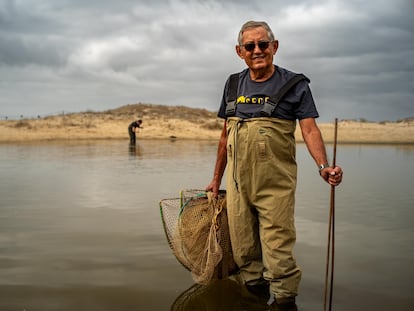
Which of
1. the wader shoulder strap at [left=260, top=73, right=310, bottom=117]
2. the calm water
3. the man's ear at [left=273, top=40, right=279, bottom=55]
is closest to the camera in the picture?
the wader shoulder strap at [left=260, top=73, right=310, bottom=117]

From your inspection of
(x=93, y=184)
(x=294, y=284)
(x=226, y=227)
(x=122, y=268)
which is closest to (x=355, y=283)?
(x=294, y=284)

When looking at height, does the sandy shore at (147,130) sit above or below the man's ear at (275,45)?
below

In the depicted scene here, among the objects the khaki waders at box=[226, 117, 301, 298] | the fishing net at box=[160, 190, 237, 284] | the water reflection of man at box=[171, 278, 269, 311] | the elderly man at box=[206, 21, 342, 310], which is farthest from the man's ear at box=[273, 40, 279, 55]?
the water reflection of man at box=[171, 278, 269, 311]

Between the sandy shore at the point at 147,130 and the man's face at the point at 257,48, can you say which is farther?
the sandy shore at the point at 147,130

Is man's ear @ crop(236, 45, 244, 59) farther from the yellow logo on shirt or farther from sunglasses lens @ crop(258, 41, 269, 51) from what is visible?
the yellow logo on shirt

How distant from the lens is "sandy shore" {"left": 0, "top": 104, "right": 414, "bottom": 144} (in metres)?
27.2

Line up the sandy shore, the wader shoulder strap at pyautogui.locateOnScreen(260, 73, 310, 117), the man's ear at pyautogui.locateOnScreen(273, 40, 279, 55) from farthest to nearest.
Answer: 1. the sandy shore
2. the man's ear at pyautogui.locateOnScreen(273, 40, 279, 55)
3. the wader shoulder strap at pyautogui.locateOnScreen(260, 73, 310, 117)

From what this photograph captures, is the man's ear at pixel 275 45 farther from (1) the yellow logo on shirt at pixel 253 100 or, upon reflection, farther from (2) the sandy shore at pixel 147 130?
(2) the sandy shore at pixel 147 130

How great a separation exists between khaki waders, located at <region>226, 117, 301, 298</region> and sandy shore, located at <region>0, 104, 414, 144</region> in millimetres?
22656

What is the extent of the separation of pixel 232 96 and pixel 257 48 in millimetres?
407

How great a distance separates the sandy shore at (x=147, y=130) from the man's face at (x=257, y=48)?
2269 cm

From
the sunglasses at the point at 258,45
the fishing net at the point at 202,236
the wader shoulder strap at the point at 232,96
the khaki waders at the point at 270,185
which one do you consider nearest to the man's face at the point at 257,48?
the sunglasses at the point at 258,45

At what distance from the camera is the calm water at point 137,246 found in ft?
12.0

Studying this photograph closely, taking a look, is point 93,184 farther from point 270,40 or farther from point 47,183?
point 270,40
